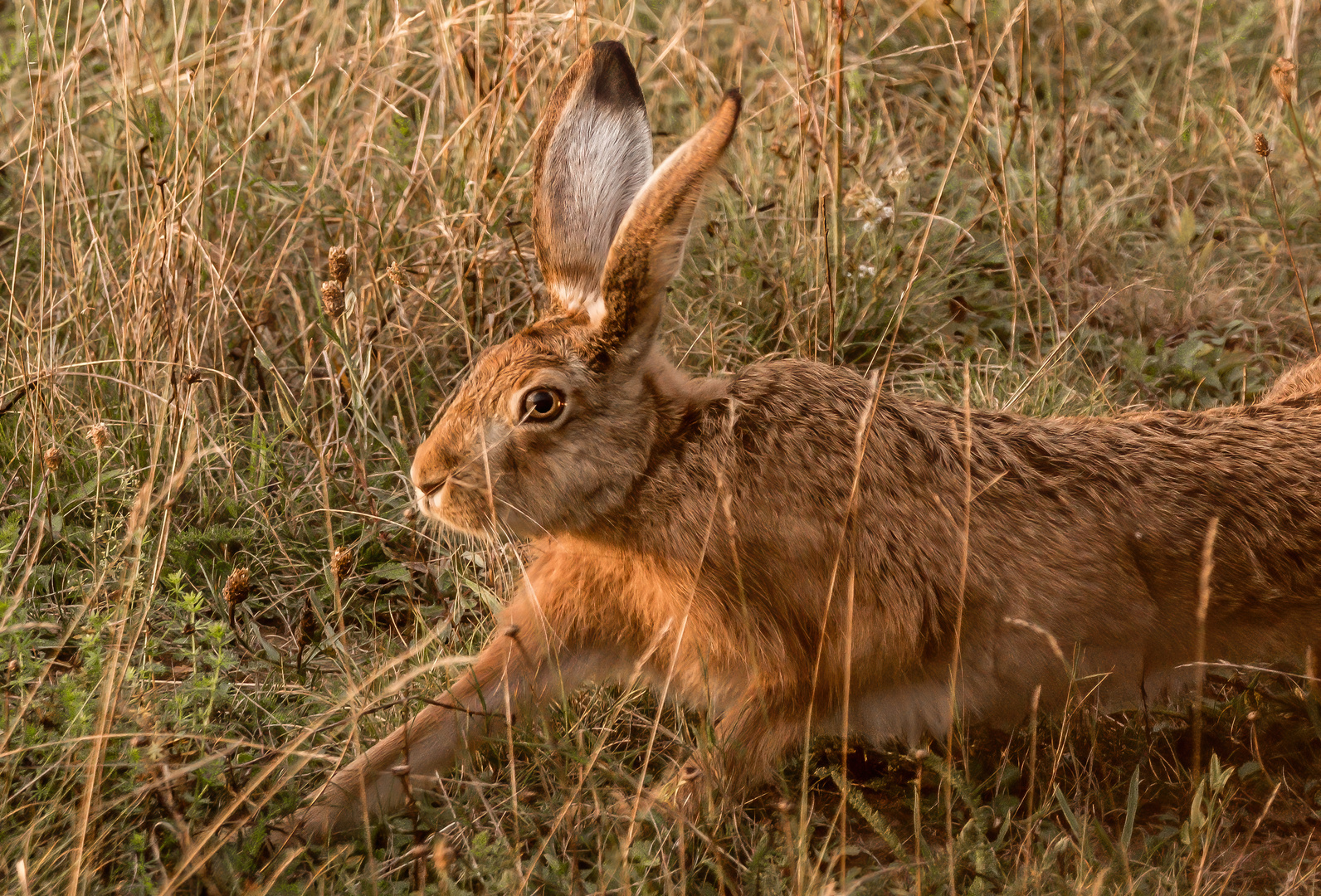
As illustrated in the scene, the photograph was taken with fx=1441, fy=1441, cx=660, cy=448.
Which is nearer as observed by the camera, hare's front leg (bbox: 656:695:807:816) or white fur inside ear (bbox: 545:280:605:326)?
hare's front leg (bbox: 656:695:807:816)

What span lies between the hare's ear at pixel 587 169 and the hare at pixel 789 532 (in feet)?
0.03

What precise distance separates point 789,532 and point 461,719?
1.00 meters

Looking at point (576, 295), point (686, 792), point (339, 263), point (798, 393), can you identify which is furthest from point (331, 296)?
point (686, 792)

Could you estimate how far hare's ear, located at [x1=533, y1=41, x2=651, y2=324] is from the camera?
391 centimetres

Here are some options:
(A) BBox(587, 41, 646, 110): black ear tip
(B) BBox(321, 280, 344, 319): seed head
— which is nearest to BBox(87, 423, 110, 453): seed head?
(B) BBox(321, 280, 344, 319): seed head

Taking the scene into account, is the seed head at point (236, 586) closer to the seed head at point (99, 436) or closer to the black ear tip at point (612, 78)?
the seed head at point (99, 436)

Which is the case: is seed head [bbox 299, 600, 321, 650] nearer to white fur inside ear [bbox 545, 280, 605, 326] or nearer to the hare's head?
the hare's head

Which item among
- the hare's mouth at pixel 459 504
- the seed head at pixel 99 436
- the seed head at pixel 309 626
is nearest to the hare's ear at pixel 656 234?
the hare's mouth at pixel 459 504

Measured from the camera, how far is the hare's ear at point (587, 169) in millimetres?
3912

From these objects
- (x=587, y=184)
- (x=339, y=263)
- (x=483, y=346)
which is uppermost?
(x=587, y=184)

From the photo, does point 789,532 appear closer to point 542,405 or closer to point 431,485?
point 542,405

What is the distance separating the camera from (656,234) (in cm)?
348

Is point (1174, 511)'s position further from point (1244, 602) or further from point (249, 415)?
point (249, 415)

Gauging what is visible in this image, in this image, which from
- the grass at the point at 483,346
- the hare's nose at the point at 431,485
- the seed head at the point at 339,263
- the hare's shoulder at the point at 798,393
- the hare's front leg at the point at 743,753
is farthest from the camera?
the seed head at the point at 339,263
